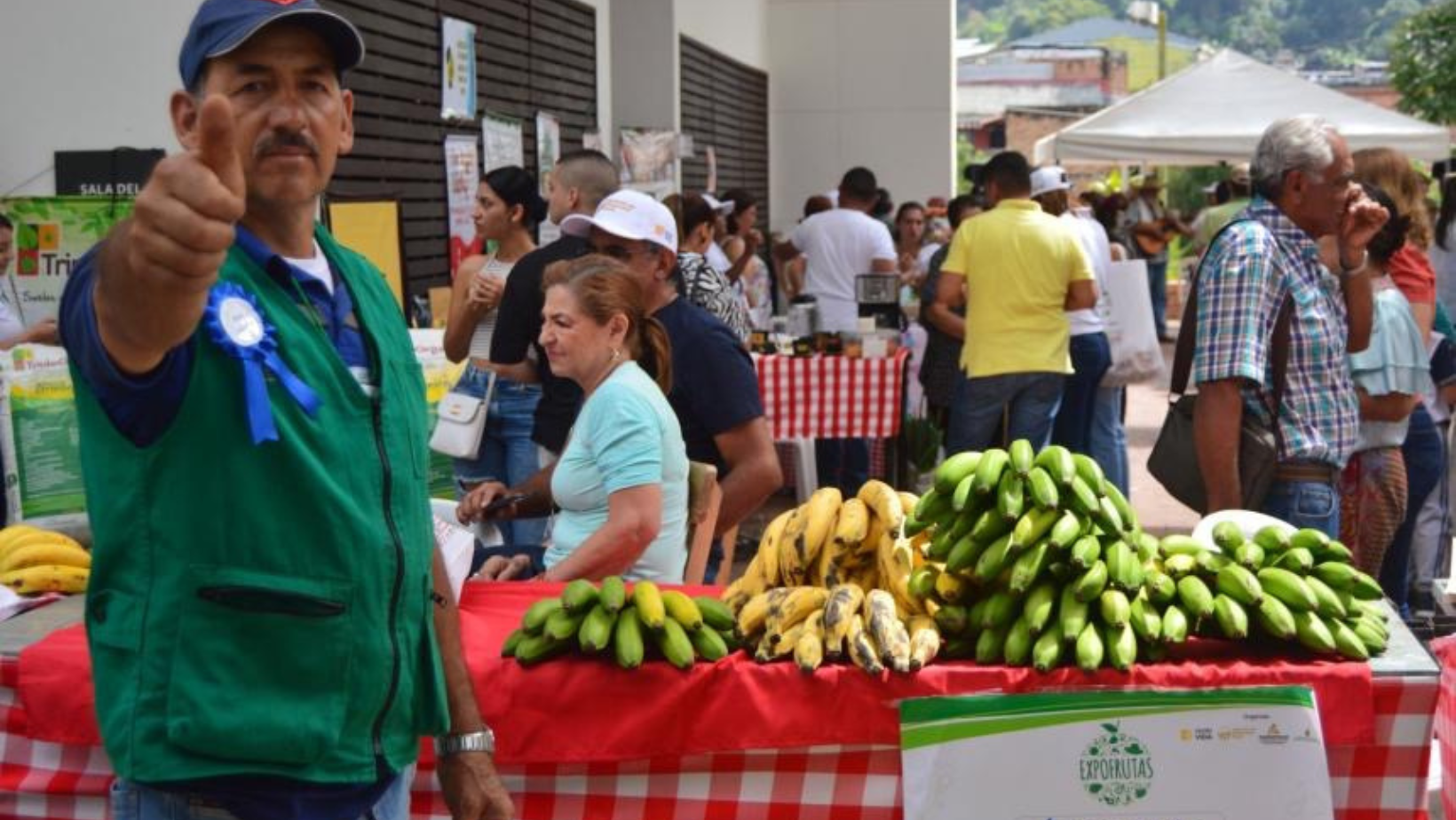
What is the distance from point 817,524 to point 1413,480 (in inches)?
152

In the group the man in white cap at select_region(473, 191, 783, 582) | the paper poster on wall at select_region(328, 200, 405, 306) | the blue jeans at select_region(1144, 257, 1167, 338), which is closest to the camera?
the man in white cap at select_region(473, 191, 783, 582)

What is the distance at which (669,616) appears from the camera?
389 centimetres

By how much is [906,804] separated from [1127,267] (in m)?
7.15

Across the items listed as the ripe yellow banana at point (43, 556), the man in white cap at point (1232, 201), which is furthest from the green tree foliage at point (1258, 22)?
the ripe yellow banana at point (43, 556)

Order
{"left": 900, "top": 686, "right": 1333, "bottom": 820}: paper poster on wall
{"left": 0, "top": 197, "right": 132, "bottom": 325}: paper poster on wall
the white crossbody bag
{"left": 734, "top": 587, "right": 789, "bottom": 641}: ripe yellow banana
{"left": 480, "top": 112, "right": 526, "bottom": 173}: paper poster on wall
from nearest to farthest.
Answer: {"left": 900, "top": 686, "right": 1333, "bottom": 820}: paper poster on wall → {"left": 734, "top": 587, "right": 789, "bottom": 641}: ripe yellow banana → {"left": 0, "top": 197, "right": 132, "bottom": 325}: paper poster on wall → the white crossbody bag → {"left": 480, "top": 112, "right": 526, "bottom": 173}: paper poster on wall

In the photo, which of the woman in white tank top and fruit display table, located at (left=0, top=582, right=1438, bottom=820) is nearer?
fruit display table, located at (left=0, top=582, right=1438, bottom=820)

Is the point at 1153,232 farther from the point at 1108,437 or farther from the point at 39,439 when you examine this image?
the point at 39,439

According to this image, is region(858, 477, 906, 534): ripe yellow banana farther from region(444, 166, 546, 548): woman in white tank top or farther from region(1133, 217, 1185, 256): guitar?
region(1133, 217, 1185, 256): guitar

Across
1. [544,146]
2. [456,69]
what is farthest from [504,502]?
[544,146]

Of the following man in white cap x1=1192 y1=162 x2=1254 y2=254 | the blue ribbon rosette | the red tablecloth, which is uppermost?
man in white cap x1=1192 y1=162 x2=1254 y2=254

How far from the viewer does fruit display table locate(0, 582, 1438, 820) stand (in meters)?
3.78

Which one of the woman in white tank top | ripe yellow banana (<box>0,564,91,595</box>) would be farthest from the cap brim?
the woman in white tank top

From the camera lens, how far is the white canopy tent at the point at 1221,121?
1582cm

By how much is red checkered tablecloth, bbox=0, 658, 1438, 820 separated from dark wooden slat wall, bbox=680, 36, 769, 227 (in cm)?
1294
